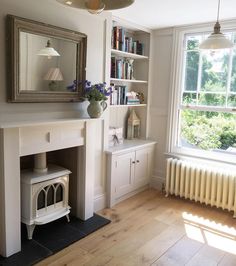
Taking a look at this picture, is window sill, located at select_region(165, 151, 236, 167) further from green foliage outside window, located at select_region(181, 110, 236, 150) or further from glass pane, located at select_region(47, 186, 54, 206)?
glass pane, located at select_region(47, 186, 54, 206)

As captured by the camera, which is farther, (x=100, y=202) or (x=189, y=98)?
(x=189, y=98)

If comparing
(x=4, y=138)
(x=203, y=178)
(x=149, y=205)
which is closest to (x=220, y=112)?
(x=203, y=178)

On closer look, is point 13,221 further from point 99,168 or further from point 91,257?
point 99,168

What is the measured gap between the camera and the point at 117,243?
269 cm

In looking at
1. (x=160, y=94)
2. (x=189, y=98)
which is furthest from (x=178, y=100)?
(x=160, y=94)

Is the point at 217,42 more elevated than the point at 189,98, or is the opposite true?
the point at 217,42

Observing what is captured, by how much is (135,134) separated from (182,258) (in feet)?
6.86

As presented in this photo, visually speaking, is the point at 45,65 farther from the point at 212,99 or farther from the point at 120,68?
the point at 212,99

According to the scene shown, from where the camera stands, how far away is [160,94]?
4.04 m

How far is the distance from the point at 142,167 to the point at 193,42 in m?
1.87

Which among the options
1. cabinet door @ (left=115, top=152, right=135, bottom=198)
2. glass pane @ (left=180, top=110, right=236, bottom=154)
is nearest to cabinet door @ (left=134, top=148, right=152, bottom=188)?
cabinet door @ (left=115, top=152, right=135, bottom=198)

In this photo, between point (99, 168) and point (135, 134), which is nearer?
point (99, 168)

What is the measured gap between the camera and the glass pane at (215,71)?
11.4 ft

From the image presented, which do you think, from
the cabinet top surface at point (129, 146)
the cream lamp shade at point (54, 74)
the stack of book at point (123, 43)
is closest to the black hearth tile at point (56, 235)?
the cabinet top surface at point (129, 146)
